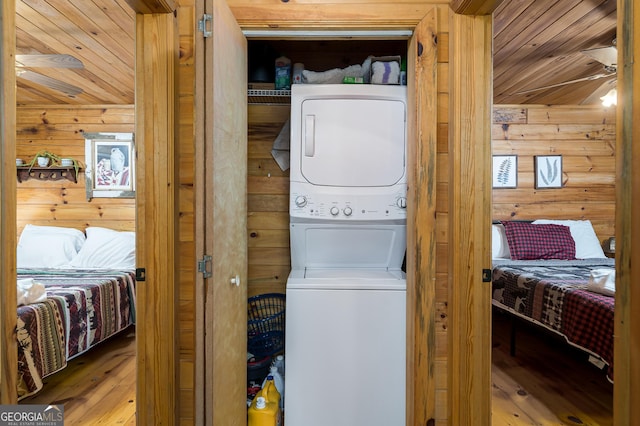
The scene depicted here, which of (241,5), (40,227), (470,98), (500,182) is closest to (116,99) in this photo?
(40,227)

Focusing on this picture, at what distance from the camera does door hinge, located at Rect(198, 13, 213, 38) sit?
3.99 feet

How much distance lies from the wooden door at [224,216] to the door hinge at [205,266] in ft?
0.03

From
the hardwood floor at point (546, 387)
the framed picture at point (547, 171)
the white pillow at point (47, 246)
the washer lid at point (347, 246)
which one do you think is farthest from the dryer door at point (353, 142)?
Answer: the white pillow at point (47, 246)

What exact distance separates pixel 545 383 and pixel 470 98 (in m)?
2.11

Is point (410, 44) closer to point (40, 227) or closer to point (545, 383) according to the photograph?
point (545, 383)

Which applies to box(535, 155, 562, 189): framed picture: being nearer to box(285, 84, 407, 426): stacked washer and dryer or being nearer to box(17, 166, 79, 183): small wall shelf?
box(285, 84, 407, 426): stacked washer and dryer

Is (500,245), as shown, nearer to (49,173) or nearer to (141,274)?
(141,274)

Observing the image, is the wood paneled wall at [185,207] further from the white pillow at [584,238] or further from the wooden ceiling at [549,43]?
the white pillow at [584,238]

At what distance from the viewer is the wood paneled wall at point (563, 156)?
3.85 meters

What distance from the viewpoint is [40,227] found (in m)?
3.76

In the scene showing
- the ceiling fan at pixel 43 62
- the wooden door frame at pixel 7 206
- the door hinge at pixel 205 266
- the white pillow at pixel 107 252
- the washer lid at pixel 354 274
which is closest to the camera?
the wooden door frame at pixel 7 206

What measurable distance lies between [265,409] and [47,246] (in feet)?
9.83

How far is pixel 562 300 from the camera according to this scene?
2350 millimetres

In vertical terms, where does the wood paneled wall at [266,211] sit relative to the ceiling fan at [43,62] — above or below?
below
